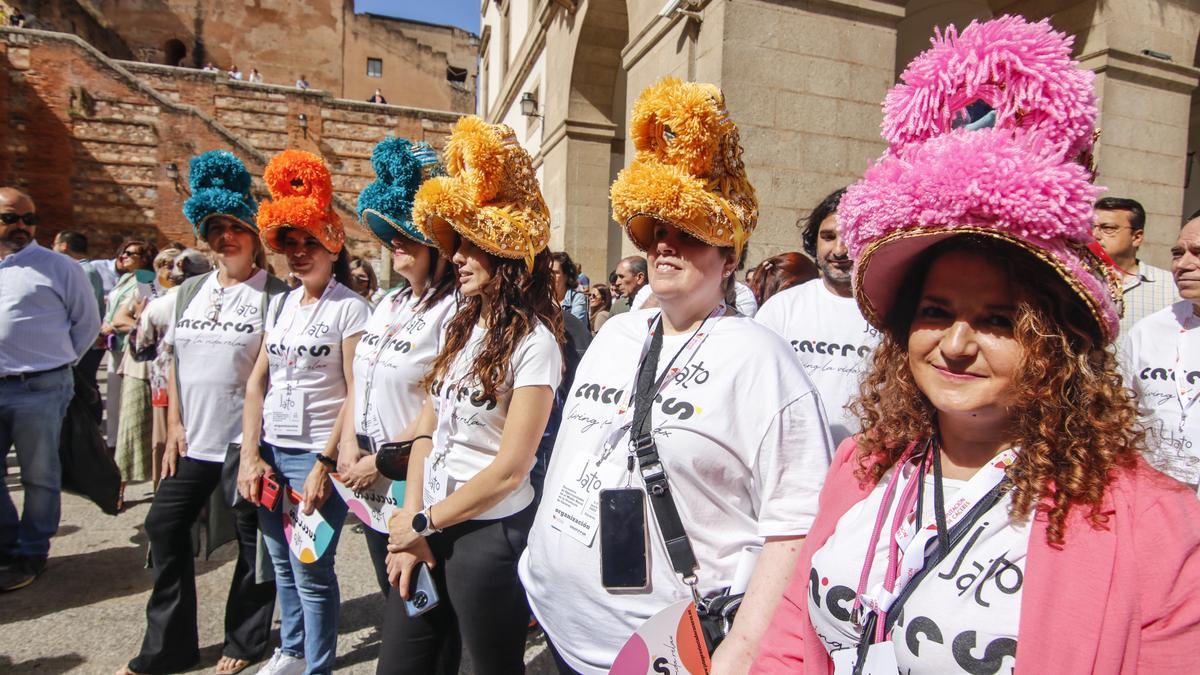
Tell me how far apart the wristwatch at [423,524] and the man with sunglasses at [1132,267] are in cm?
377

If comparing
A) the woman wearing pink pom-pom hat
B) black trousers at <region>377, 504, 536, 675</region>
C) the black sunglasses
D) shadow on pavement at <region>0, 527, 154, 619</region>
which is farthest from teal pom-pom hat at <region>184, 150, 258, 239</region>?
the woman wearing pink pom-pom hat

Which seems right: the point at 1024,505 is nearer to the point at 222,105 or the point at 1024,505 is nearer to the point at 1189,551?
the point at 1189,551

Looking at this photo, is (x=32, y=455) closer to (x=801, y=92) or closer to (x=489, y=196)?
(x=489, y=196)

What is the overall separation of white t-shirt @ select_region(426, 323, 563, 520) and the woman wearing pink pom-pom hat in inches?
42.6

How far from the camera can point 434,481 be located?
2186mm

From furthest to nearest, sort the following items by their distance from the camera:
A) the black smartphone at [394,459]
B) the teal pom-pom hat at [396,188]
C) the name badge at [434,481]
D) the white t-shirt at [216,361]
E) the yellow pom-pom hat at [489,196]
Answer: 1. the white t-shirt at [216,361]
2. the teal pom-pom hat at [396,188]
3. the black smartphone at [394,459]
4. the yellow pom-pom hat at [489,196]
5. the name badge at [434,481]

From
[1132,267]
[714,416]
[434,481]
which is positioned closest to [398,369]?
[434,481]

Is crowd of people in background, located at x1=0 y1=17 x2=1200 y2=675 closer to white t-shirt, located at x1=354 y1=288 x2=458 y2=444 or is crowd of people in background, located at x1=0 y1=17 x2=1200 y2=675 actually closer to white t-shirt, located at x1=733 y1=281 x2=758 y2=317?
white t-shirt, located at x1=354 y1=288 x2=458 y2=444

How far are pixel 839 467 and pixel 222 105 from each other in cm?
2571

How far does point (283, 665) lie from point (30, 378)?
268 cm

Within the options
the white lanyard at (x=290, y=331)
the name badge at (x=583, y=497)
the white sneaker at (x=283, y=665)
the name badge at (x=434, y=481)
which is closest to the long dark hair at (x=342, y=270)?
the white lanyard at (x=290, y=331)

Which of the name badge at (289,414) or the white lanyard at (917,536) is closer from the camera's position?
the white lanyard at (917,536)

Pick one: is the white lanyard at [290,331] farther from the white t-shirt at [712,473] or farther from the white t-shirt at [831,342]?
the white t-shirt at [831,342]

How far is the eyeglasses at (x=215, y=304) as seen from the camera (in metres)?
3.20
